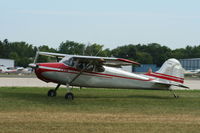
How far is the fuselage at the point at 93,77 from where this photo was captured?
1630 cm

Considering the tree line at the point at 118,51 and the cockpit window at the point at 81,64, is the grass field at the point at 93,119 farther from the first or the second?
the tree line at the point at 118,51

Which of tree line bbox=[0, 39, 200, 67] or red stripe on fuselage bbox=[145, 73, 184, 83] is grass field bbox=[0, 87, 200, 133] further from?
tree line bbox=[0, 39, 200, 67]

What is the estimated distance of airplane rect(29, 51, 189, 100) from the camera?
1625 cm

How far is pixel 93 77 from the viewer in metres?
17.2

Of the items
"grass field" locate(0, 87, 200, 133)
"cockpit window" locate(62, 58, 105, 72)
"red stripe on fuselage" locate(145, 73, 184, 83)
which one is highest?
"cockpit window" locate(62, 58, 105, 72)

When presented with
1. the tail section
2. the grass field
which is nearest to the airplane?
the tail section

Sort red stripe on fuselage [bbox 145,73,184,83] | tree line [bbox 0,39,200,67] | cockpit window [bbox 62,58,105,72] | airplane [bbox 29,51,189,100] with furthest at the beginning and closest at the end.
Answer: tree line [bbox 0,39,200,67], red stripe on fuselage [bbox 145,73,184,83], cockpit window [bbox 62,58,105,72], airplane [bbox 29,51,189,100]

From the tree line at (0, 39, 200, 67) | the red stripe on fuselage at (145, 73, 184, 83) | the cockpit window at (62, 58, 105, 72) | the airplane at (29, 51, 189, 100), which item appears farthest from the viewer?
the tree line at (0, 39, 200, 67)

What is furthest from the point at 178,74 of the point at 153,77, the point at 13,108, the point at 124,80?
the point at 13,108

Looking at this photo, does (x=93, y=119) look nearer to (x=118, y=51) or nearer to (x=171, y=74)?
(x=171, y=74)

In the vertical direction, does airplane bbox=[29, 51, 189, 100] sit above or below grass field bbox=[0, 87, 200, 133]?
above

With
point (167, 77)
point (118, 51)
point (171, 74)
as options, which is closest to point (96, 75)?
point (167, 77)

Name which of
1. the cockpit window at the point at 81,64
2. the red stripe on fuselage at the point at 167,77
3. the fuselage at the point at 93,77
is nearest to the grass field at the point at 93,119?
the fuselage at the point at 93,77

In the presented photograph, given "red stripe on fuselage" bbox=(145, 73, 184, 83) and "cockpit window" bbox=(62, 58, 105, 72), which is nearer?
"cockpit window" bbox=(62, 58, 105, 72)
